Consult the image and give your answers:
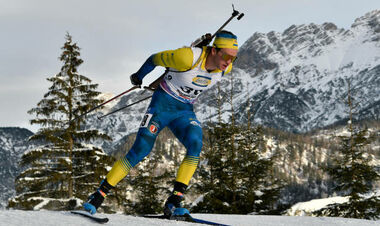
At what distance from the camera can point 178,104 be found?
4.52 meters

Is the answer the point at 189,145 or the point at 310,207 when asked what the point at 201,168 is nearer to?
the point at 189,145

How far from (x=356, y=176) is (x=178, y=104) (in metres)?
14.0

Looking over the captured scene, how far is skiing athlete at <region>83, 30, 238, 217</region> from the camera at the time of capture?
13.8ft

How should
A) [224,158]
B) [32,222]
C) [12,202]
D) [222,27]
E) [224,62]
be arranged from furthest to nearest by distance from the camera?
[224,158]
[12,202]
[222,27]
[224,62]
[32,222]

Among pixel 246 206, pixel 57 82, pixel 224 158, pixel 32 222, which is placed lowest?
pixel 32 222

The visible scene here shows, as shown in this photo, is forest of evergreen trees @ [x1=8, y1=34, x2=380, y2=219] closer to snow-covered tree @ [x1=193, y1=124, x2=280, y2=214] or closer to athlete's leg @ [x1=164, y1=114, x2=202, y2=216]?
snow-covered tree @ [x1=193, y1=124, x2=280, y2=214]

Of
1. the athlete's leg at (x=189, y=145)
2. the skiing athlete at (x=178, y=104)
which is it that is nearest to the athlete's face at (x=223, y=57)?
the skiing athlete at (x=178, y=104)

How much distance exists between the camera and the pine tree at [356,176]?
620 inches

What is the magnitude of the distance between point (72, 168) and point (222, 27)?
41.9ft

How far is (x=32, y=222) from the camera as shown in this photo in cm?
337

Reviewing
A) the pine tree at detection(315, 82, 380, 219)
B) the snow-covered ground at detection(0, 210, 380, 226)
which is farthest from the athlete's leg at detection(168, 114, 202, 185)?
the pine tree at detection(315, 82, 380, 219)

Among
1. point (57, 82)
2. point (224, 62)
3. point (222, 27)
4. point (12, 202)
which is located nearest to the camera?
point (224, 62)

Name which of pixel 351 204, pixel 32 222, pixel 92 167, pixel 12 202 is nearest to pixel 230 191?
pixel 351 204

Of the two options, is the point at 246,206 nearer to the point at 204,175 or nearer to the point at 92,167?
the point at 204,175
